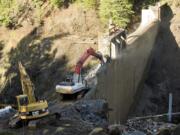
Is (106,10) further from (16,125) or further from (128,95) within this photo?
(16,125)

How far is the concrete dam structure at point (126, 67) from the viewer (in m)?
29.9

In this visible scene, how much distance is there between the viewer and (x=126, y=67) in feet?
116

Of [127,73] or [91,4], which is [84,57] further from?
[91,4]

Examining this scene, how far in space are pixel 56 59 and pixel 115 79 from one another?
41.5ft

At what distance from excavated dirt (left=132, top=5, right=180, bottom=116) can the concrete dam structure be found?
2.92 feet

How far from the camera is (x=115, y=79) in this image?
32312 mm

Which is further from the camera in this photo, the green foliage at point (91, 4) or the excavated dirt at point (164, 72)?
the green foliage at point (91, 4)

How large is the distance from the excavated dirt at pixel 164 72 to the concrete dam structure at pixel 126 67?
0.89 metres

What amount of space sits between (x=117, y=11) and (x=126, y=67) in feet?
29.7

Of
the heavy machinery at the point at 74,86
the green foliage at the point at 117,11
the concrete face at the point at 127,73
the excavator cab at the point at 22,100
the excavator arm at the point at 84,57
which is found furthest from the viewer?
the green foliage at the point at 117,11

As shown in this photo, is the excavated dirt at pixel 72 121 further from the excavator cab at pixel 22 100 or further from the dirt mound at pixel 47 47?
the dirt mound at pixel 47 47

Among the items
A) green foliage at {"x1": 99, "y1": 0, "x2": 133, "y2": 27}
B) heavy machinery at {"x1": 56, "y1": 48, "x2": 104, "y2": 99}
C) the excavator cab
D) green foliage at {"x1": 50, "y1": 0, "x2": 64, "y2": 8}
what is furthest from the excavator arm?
green foliage at {"x1": 50, "y1": 0, "x2": 64, "y2": 8}

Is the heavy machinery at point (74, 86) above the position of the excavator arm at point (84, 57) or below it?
below

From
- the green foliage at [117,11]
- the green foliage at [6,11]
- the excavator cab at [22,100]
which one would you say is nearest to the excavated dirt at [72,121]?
the excavator cab at [22,100]
